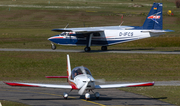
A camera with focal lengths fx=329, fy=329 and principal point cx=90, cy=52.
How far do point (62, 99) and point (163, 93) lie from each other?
6936 mm

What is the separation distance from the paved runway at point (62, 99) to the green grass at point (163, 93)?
0.56 m

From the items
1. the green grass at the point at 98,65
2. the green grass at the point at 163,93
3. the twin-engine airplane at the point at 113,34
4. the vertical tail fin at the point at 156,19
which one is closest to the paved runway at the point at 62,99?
the green grass at the point at 163,93

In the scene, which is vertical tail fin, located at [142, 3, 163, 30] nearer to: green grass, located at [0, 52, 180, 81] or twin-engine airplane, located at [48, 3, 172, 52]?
twin-engine airplane, located at [48, 3, 172, 52]

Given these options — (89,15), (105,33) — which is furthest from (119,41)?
(89,15)

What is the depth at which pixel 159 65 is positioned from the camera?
125 ft

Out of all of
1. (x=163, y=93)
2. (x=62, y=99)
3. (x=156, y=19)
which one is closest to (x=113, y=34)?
(x=156, y=19)

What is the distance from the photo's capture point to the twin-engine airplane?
45.7m

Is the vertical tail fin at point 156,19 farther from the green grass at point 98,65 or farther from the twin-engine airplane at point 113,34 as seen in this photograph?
the green grass at point 98,65

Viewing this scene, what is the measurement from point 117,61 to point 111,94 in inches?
716

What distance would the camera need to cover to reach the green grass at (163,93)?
19.6 meters

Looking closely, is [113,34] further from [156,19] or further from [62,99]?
[62,99]

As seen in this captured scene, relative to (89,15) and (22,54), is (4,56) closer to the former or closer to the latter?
(22,54)

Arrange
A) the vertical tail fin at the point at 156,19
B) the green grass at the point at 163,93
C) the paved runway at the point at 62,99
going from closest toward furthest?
the paved runway at the point at 62,99 → the green grass at the point at 163,93 → the vertical tail fin at the point at 156,19

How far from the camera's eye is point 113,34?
46844 millimetres
